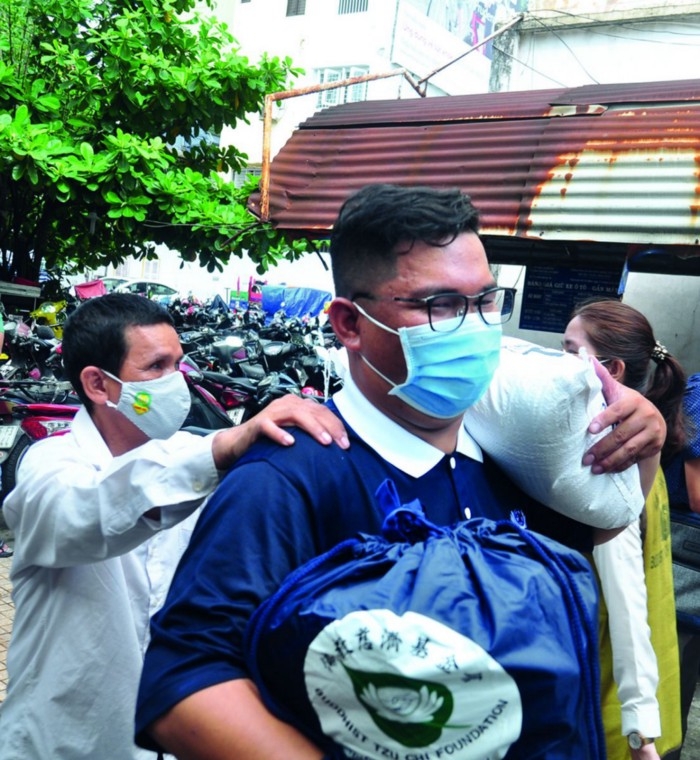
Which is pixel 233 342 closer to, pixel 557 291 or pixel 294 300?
pixel 557 291

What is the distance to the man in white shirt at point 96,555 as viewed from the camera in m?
1.45

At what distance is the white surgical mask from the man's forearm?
1.23 m

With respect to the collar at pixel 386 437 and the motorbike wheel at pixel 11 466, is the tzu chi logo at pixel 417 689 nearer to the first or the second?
the collar at pixel 386 437

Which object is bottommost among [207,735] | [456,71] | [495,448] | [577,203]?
[207,735]

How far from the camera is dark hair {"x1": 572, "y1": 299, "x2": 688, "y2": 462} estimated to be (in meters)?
2.54

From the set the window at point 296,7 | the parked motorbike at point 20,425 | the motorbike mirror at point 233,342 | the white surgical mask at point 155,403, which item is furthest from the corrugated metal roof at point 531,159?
the window at point 296,7

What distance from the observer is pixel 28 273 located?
8836mm

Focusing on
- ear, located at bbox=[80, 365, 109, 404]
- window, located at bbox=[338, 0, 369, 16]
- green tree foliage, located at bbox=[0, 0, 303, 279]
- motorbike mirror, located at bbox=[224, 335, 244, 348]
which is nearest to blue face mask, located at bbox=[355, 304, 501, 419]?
ear, located at bbox=[80, 365, 109, 404]

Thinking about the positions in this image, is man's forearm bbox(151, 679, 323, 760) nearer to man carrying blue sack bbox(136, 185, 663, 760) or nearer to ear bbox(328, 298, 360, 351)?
man carrying blue sack bbox(136, 185, 663, 760)

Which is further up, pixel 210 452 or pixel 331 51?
pixel 331 51

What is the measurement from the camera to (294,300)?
2061 centimetres

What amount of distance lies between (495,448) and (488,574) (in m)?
0.50

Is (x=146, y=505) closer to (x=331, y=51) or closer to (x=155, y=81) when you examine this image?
(x=155, y=81)

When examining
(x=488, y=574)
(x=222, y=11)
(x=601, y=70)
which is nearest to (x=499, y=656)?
(x=488, y=574)
